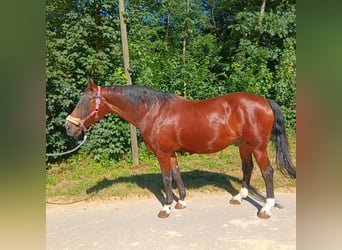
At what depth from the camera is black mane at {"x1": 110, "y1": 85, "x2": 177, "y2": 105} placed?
3984 millimetres

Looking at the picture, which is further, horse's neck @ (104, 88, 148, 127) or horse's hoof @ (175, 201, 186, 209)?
horse's hoof @ (175, 201, 186, 209)

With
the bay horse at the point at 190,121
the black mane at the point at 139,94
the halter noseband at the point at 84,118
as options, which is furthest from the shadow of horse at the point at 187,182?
the black mane at the point at 139,94

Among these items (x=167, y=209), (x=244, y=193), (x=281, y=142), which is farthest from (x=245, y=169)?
(x=167, y=209)

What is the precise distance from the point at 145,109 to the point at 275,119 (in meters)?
1.86

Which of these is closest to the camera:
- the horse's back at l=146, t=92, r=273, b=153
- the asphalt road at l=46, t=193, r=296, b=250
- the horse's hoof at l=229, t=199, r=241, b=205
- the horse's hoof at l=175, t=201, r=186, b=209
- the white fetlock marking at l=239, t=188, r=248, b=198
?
the asphalt road at l=46, t=193, r=296, b=250

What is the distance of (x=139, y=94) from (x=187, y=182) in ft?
7.19

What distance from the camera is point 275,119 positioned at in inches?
159

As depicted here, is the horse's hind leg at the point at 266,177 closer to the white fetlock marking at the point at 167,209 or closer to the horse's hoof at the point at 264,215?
the horse's hoof at the point at 264,215

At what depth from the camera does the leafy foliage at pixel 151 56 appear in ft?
20.8

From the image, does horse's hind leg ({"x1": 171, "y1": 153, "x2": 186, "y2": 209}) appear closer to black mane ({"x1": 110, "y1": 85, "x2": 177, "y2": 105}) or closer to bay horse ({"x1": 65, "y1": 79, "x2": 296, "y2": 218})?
bay horse ({"x1": 65, "y1": 79, "x2": 296, "y2": 218})

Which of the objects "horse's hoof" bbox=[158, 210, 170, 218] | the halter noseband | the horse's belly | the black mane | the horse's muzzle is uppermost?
the black mane

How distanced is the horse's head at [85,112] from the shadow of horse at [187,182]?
153 centimetres

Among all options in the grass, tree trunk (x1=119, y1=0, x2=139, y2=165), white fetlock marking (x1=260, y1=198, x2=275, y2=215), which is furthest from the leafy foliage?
white fetlock marking (x1=260, y1=198, x2=275, y2=215)

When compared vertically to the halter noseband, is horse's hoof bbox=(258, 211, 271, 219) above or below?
below
